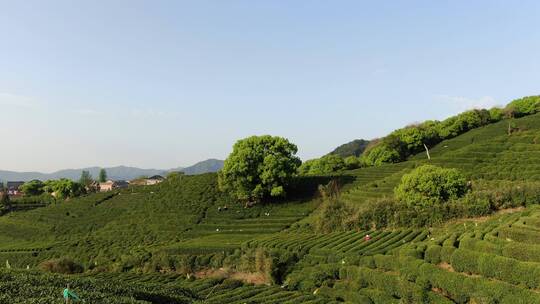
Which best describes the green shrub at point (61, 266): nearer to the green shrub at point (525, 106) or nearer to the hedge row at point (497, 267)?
the hedge row at point (497, 267)

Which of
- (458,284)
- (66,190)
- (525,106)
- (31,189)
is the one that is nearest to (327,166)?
(525,106)

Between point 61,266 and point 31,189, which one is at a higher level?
point 31,189

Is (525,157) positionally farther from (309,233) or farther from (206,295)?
(206,295)

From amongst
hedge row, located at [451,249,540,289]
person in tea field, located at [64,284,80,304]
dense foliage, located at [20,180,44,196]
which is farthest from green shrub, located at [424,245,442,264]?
dense foliage, located at [20,180,44,196]

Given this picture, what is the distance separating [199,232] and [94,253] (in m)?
13.0

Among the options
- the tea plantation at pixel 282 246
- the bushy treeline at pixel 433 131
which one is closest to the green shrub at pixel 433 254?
the tea plantation at pixel 282 246

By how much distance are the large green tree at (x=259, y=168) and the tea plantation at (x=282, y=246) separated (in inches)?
106

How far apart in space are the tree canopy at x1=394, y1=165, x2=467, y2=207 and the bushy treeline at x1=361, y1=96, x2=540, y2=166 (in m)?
46.8

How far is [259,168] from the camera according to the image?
193 feet

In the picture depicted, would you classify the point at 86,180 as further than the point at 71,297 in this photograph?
Yes

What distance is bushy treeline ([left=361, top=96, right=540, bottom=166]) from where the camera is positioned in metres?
89.1

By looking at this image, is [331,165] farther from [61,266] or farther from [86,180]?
[86,180]

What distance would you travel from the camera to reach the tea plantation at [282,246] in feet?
65.1

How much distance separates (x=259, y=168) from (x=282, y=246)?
22.5 meters
